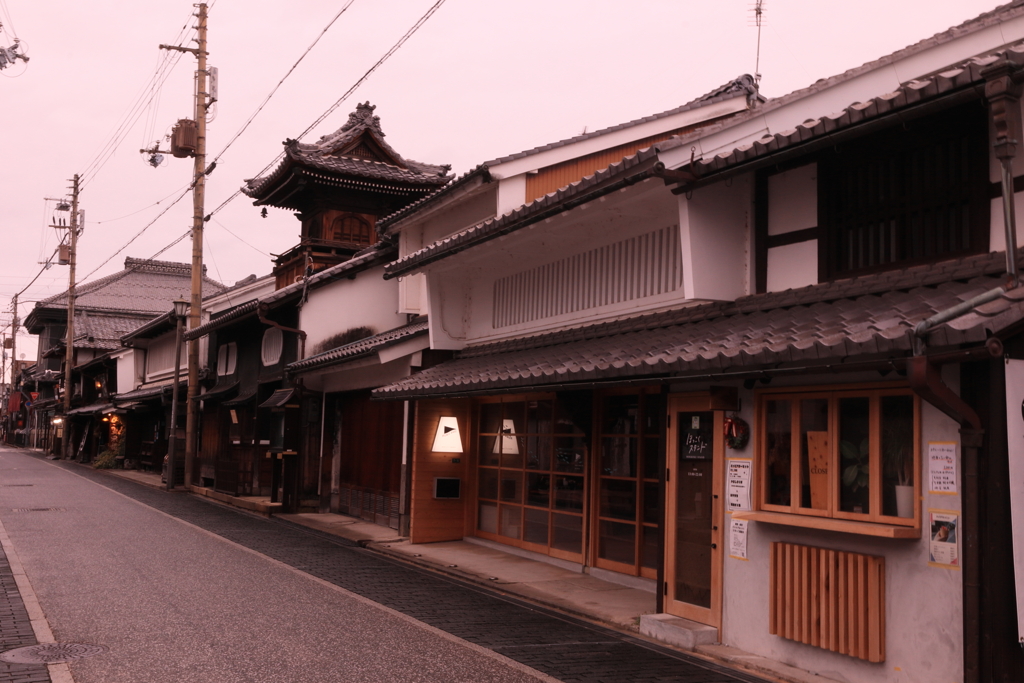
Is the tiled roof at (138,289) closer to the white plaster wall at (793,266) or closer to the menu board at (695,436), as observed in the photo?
the menu board at (695,436)

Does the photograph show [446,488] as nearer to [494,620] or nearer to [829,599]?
[494,620]

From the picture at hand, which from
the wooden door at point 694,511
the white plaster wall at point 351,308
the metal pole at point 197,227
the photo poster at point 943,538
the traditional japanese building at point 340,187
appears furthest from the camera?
the metal pole at point 197,227

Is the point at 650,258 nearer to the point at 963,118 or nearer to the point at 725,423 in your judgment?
the point at 725,423

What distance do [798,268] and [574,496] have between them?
5.62 m

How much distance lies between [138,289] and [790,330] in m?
60.4

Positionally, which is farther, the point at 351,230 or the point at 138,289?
the point at 138,289

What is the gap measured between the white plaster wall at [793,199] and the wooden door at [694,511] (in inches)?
83.8

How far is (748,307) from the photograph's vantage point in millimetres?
9891

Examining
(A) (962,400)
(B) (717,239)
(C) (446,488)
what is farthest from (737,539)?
(C) (446,488)

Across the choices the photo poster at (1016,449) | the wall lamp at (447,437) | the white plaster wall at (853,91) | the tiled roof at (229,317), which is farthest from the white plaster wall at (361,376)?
the photo poster at (1016,449)

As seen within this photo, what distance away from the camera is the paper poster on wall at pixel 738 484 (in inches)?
358

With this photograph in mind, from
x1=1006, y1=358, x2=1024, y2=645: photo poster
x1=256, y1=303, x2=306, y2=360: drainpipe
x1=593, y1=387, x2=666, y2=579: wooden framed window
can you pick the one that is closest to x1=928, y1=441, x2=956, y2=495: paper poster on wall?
x1=1006, y1=358, x2=1024, y2=645: photo poster

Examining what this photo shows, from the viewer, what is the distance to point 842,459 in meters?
8.26

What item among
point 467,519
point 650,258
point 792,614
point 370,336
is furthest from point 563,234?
point 370,336
